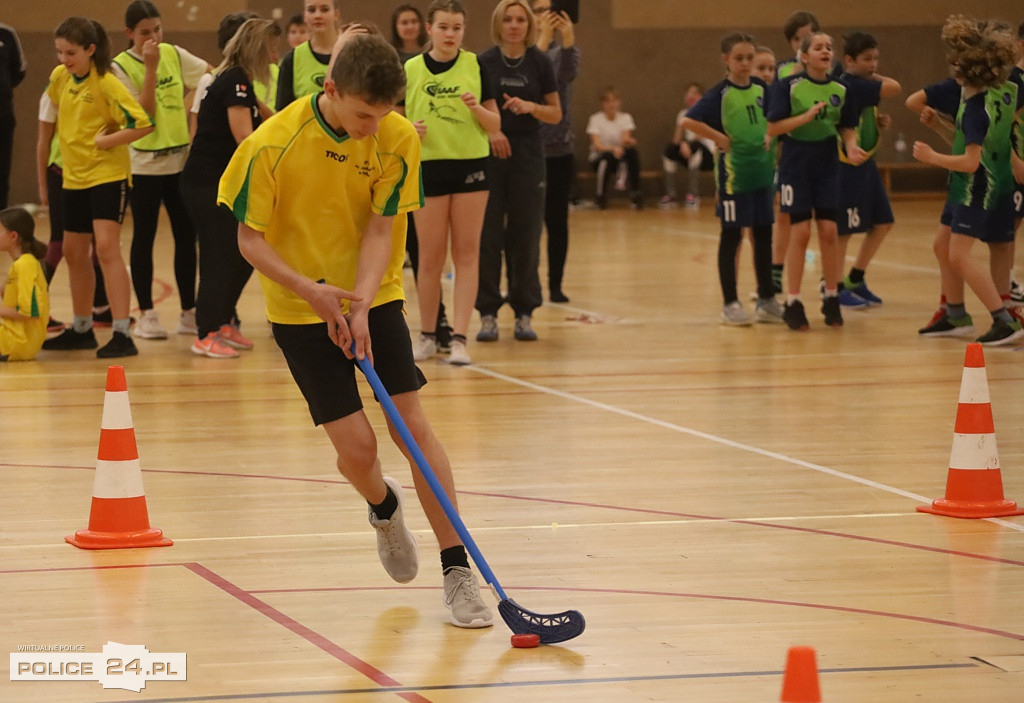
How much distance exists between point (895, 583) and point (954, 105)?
5.33 metres

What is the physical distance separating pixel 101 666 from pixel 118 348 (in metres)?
4.84

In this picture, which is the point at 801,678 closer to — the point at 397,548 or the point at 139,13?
the point at 397,548

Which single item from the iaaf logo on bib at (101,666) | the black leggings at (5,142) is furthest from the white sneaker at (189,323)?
the iaaf logo on bib at (101,666)

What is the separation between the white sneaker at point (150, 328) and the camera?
8.42m

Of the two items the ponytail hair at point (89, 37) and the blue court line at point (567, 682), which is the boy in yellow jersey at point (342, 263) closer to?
the blue court line at point (567, 682)

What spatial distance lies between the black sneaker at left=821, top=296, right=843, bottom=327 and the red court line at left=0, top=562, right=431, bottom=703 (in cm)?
560

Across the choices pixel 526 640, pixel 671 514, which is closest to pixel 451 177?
pixel 671 514

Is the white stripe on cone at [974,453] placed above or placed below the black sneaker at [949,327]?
above

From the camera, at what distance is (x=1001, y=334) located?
7781mm

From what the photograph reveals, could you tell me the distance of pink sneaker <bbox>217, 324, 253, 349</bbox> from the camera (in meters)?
7.96

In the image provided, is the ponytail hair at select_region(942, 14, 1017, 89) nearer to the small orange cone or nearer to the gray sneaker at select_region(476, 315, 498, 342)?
the gray sneaker at select_region(476, 315, 498, 342)

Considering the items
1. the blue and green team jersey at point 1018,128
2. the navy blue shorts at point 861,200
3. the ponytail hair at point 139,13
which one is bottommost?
the navy blue shorts at point 861,200

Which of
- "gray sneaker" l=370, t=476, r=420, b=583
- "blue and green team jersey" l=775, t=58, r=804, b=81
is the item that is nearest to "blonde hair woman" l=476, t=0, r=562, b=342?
"blue and green team jersey" l=775, t=58, r=804, b=81

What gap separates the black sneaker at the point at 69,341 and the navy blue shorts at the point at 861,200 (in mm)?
4593
